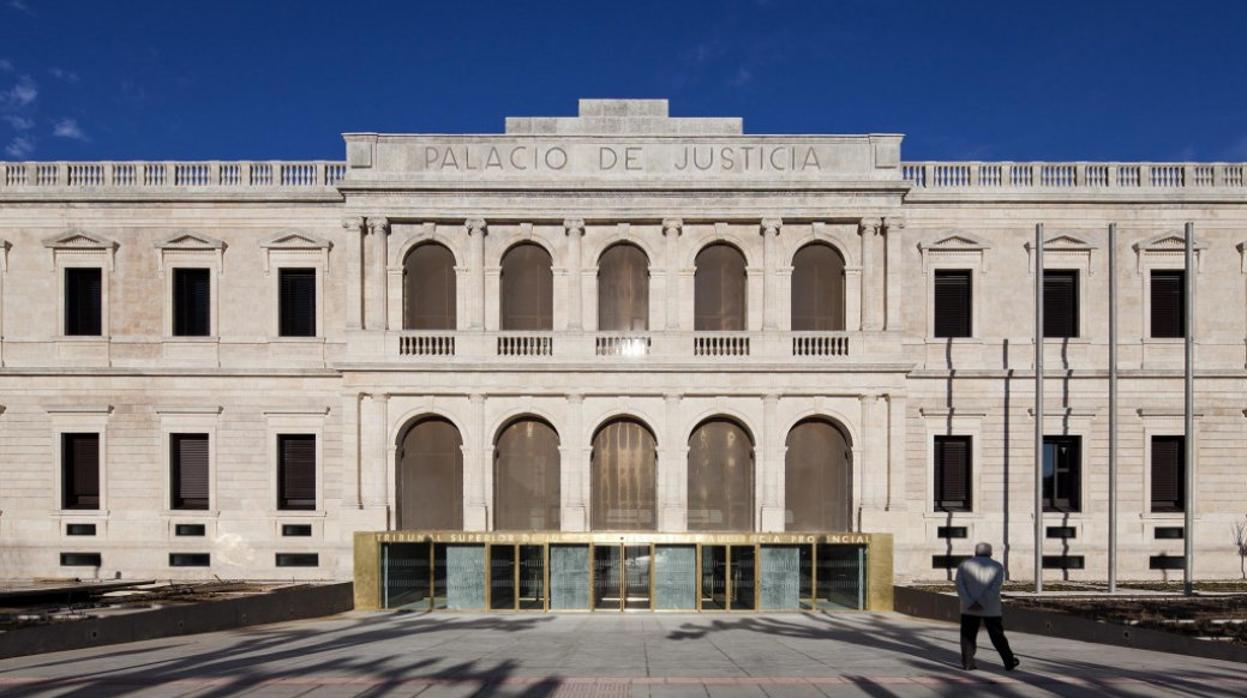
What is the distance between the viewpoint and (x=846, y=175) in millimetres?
26375

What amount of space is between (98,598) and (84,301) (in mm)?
11948

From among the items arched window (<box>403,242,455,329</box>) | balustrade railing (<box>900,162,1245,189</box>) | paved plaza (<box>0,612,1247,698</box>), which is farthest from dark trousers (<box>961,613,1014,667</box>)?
arched window (<box>403,242,455,329</box>)

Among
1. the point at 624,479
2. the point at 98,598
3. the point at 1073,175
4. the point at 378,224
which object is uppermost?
the point at 1073,175

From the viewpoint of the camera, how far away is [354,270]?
26.4 m

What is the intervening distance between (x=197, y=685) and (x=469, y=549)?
13.7 m

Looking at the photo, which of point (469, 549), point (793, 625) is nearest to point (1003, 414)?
point (793, 625)

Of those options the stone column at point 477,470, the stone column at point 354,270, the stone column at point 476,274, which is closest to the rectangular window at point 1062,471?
the stone column at point 477,470

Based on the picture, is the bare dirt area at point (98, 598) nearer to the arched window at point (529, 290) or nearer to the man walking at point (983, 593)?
the arched window at point (529, 290)

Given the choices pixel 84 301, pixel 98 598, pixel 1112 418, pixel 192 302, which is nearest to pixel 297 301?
pixel 192 302

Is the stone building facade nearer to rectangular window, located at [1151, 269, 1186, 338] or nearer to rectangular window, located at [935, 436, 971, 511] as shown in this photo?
rectangular window, located at [935, 436, 971, 511]

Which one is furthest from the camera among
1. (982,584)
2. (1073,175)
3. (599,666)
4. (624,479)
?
(1073,175)

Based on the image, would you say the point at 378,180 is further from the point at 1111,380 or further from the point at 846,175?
the point at 1111,380

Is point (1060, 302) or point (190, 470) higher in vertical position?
point (1060, 302)

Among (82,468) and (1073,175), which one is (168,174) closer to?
(82,468)
